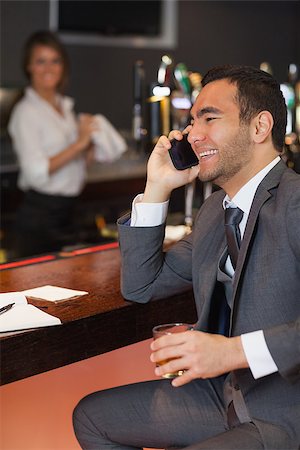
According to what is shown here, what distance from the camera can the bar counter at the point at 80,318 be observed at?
201cm

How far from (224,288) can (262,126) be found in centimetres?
41

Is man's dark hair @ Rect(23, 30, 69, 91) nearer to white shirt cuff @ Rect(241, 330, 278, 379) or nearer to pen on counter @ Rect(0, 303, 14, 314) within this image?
pen on counter @ Rect(0, 303, 14, 314)

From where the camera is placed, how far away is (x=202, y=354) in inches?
71.9

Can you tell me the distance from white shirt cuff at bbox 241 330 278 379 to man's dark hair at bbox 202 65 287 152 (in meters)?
0.54

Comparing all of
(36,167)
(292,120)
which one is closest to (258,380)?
(292,120)

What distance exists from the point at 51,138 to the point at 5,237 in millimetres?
1222

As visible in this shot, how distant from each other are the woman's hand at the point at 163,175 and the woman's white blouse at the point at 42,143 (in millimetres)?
2631

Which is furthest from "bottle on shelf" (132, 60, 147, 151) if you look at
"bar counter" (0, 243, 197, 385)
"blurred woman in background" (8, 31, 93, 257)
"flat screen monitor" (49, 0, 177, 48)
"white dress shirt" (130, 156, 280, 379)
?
"flat screen monitor" (49, 0, 177, 48)

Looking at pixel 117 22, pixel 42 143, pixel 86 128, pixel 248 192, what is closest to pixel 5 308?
pixel 248 192

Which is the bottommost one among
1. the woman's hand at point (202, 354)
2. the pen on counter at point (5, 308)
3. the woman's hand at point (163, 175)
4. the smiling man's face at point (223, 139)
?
the pen on counter at point (5, 308)

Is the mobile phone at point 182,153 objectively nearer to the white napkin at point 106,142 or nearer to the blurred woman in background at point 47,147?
the blurred woman in background at point 47,147

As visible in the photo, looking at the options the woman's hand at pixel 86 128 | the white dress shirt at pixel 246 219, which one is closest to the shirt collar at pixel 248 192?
the white dress shirt at pixel 246 219

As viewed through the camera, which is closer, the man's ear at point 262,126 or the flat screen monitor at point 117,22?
the man's ear at point 262,126

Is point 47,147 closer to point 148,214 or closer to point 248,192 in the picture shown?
point 148,214
